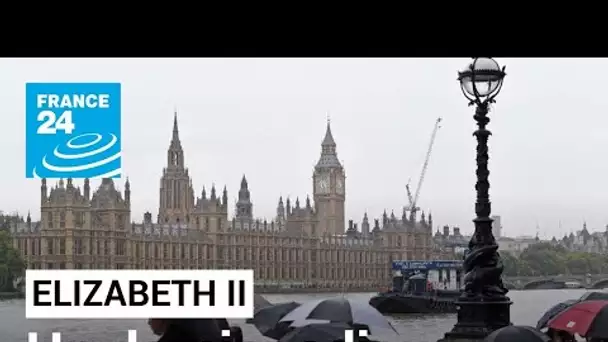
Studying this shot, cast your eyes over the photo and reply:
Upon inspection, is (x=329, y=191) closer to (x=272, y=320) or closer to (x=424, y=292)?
(x=424, y=292)

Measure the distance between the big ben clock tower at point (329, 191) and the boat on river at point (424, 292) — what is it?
1899 centimetres

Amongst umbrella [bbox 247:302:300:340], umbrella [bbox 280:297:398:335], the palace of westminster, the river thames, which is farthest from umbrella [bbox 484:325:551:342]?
the palace of westminster

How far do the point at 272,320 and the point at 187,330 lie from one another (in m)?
3.65

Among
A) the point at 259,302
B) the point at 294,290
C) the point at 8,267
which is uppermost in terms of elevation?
the point at 259,302

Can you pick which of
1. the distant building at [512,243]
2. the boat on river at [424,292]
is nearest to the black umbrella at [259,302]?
the boat on river at [424,292]

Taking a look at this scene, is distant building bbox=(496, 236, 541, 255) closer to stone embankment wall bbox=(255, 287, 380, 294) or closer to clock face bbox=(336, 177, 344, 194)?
clock face bbox=(336, 177, 344, 194)

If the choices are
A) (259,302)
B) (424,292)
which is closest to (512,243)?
(424,292)

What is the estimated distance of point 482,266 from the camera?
4.79 metres

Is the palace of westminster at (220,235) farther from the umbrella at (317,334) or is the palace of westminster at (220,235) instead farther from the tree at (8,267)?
the umbrella at (317,334)

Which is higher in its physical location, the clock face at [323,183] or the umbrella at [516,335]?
the clock face at [323,183]

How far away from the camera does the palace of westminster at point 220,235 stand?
37.2 metres
